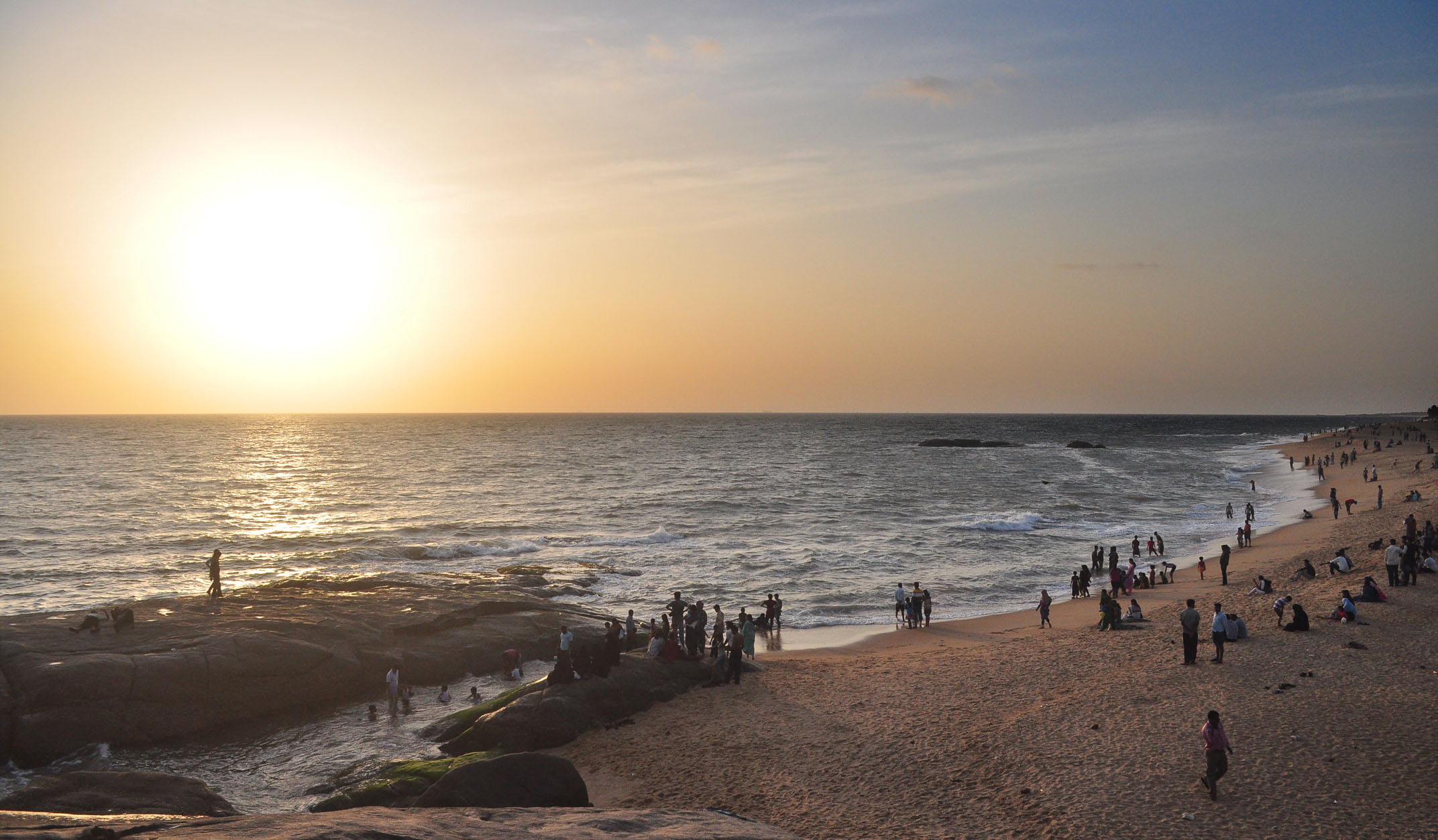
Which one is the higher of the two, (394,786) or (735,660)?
(735,660)

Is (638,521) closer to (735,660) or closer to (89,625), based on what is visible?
(735,660)

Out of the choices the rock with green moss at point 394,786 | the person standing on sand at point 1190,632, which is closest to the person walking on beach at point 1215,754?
the person standing on sand at point 1190,632

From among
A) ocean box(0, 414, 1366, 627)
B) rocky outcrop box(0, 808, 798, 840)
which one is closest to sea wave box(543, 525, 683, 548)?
ocean box(0, 414, 1366, 627)

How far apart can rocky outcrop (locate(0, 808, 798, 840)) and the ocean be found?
20301 millimetres

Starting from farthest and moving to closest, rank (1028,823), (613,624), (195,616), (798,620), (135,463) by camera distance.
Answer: (135,463), (798,620), (195,616), (613,624), (1028,823)

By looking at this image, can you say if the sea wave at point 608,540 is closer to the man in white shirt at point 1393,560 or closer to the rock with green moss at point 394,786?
the rock with green moss at point 394,786

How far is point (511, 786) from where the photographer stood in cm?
1339

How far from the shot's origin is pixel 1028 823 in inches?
532

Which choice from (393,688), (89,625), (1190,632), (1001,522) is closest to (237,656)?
(393,688)

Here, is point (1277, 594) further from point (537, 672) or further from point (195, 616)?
point (195, 616)

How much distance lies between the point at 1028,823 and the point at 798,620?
1805 cm

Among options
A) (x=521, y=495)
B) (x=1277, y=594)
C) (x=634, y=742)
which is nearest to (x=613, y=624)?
(x=634, y=742)

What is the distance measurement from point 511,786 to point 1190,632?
54.4 feet

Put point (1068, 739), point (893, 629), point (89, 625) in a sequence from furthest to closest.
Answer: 1. point (893, 629)
2. point (89, 625)
3. point (1068, 739)
